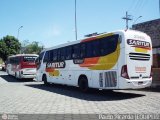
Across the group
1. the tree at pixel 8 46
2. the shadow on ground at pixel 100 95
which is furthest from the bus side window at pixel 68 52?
the tree at pixel 8 46

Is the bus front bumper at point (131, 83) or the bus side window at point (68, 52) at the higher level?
the bus side window at point (68, 52)

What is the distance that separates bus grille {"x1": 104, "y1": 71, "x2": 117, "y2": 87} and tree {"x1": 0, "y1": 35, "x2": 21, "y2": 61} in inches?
2429

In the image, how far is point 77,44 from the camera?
645 inches

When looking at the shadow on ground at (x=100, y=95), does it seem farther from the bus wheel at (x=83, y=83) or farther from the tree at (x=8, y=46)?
the tree at (x=8, y=46)

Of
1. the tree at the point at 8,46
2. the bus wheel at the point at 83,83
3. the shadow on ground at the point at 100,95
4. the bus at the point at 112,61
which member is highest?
the tree at the point at 8,46

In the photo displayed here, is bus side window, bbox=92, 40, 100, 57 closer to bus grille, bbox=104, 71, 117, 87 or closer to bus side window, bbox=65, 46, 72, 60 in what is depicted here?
bus grille, bbox=104, 71, 117, 87

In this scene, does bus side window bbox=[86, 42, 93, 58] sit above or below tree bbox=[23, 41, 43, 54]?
below

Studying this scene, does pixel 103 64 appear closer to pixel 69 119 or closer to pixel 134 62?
pixel 134 62

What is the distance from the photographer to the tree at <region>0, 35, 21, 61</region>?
2817 inches

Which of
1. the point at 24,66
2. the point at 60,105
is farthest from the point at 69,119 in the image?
the point at 24,66

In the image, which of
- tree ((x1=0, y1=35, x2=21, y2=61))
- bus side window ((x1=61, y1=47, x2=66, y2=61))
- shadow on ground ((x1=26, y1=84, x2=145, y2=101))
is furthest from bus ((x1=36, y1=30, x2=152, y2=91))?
tree ((x1=0, y1=35, x2=21, y2=61))

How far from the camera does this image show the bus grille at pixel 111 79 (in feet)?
42.2

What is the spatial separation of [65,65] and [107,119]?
984 centimetres

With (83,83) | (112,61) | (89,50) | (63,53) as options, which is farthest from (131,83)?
(63,53)
